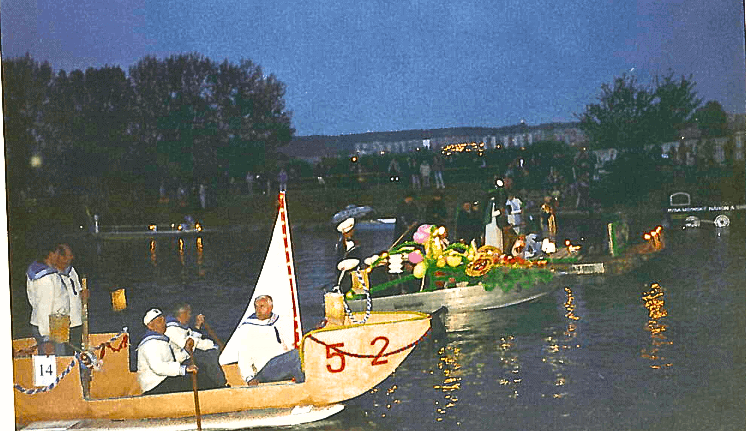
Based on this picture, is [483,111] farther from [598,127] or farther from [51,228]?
[51,228]

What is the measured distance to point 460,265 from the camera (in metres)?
4.71

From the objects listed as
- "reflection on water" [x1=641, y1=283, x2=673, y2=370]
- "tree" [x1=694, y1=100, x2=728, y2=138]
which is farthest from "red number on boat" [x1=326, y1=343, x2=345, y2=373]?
"tree" [x1=694, y1=100, x2=728, y2=138]

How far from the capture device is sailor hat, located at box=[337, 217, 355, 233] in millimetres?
4648

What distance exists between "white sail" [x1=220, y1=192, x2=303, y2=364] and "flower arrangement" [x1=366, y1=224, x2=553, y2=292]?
0.53 metres

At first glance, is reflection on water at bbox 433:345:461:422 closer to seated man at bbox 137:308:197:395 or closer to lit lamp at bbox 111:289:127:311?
seated man at bbox 137:308:197:395

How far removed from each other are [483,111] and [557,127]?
374 millimetres

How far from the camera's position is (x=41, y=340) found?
4.65 m

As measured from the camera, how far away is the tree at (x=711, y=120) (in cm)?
472

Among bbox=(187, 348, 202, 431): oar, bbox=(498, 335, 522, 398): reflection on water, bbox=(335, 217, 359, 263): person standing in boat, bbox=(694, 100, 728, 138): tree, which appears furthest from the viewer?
bbox=(694, 100, 728, 138): tree

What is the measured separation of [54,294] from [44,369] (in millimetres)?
364

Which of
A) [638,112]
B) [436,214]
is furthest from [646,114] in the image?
[436,214]

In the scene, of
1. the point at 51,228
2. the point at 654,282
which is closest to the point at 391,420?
the point at 654,282

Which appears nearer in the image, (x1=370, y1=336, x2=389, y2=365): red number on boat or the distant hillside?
(x1=370, y1=336, x2=389, y2=365): red number on boat

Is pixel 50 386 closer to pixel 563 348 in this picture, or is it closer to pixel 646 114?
pixel 563 348
